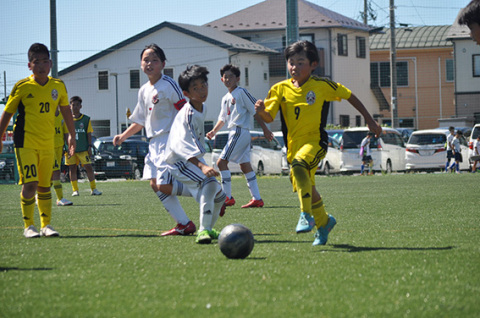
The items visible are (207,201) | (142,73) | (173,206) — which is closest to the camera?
(207,201)

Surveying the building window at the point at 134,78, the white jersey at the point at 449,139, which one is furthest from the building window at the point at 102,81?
the white jersey at the point at 449,139

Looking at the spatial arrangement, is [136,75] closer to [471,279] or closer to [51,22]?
[51,22]

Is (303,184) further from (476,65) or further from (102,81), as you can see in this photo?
(476,65)

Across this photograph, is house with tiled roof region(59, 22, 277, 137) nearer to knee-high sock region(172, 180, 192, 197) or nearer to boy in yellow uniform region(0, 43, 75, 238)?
boy in yellow uniform region(0, 43, 75, 238)

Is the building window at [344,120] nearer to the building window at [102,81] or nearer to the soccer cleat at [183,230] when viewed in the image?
the building window at [102,81]

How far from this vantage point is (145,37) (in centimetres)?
5284

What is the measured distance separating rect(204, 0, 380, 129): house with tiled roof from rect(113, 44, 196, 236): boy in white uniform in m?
46.6

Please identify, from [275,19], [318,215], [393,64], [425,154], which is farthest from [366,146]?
[275,19]

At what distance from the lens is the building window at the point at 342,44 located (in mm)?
57219

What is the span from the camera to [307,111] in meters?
7.32

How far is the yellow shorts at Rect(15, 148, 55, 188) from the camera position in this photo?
27.6 feet

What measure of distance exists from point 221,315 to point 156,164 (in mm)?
4361

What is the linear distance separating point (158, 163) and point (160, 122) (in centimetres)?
50

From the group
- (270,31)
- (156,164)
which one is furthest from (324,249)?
(270,31)
